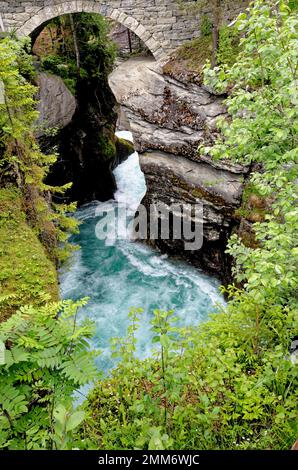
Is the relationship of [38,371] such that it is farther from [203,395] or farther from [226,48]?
[226,48]

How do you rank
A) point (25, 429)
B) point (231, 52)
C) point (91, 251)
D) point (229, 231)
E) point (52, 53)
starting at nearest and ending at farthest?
point (25, 429), point (231, 52), point (229, 231), point (91, 251), point (52, 53)

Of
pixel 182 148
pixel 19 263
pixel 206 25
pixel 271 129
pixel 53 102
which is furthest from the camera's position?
pixel 53 102

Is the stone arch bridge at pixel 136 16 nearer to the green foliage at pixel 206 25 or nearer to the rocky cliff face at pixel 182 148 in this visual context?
the green foliage at pixel 206 25

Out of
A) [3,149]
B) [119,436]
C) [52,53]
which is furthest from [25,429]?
[52,53]

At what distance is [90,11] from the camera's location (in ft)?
33.6

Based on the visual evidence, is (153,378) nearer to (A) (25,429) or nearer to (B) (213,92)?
(A) (25,429)

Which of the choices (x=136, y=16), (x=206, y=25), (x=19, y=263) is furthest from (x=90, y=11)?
(x=19, y=263)

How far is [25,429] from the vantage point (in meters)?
Answer: 2.75

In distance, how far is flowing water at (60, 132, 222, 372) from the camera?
9023 millimetres

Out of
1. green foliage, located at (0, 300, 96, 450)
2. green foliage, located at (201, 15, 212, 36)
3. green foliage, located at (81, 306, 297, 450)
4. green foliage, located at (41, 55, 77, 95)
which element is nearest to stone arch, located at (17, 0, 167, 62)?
green foliage, located at (201, 15, 212, 36)

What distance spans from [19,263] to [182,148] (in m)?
6.05

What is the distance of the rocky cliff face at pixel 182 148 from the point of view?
984 centimetres

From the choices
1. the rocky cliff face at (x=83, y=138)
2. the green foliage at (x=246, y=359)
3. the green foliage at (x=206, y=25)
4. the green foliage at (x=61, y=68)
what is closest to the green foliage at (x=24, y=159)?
the rocky cliff face at (x=83, y=138)
